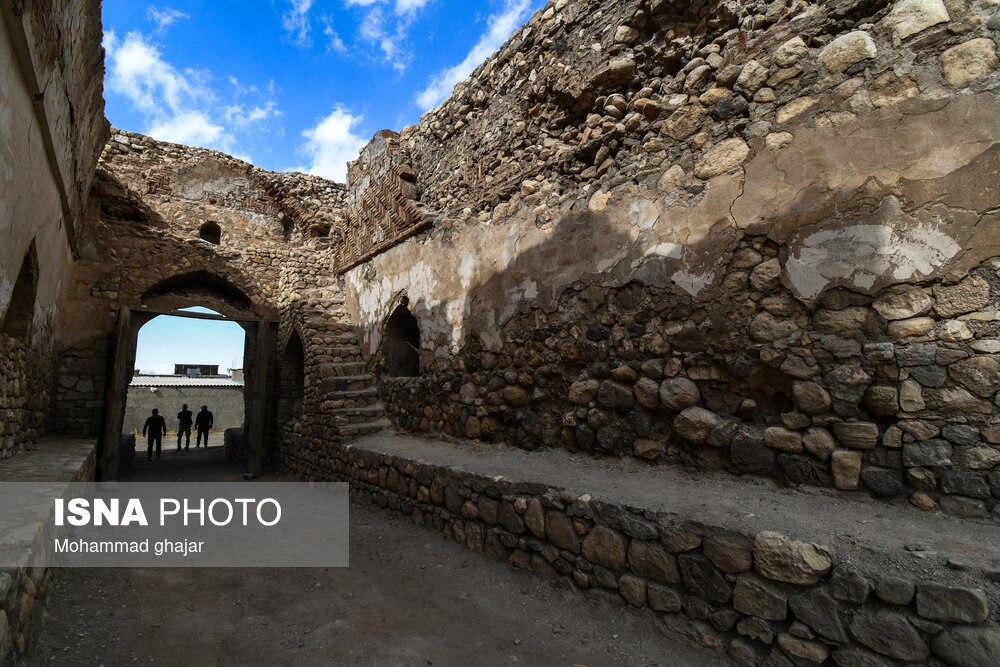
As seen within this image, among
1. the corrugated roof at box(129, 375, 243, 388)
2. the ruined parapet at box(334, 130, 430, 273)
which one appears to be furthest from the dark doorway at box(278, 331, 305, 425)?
the corrugated roof at box(129, 375, 243, 388)

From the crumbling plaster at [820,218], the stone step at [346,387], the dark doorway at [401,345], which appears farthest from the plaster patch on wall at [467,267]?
the stone step at [346,387]

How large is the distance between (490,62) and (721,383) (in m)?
4.60

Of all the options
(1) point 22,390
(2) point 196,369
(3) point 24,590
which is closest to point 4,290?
(1) point 22,390

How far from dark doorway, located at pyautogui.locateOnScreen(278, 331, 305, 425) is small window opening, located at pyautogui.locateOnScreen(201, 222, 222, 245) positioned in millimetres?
3848

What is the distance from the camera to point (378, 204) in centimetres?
710

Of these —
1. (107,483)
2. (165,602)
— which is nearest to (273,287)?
(107,483)

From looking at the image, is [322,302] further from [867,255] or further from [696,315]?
[867,255]

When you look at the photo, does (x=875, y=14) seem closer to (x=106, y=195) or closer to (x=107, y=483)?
(x=107, y=483)

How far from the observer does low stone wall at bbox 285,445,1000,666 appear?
1.64 m

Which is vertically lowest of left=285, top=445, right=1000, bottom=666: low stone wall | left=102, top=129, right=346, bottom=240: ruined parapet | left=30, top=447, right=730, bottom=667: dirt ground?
left=30, top=447, right=730, bottom=667: dirt ground

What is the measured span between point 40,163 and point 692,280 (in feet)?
16.4

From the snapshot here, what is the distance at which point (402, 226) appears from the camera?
6.37 metres

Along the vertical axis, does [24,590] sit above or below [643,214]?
below

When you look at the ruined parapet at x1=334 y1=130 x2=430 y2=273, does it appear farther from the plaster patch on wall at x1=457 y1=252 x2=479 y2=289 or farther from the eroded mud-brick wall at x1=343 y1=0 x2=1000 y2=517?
the eroded mud-brick wall at x1=343 y1=0 x2=1000 y2=517
